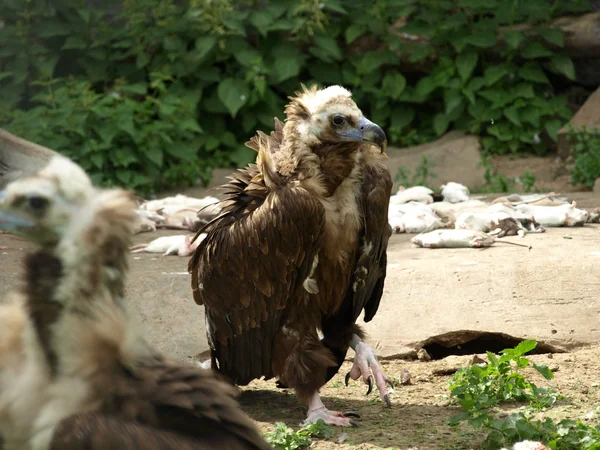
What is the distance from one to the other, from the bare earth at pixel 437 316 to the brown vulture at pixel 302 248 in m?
0.29

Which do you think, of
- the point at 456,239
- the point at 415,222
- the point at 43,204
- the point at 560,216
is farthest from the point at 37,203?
the point at 560,216

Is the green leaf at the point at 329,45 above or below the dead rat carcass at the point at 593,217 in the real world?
above

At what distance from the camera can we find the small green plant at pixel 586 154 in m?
9.39

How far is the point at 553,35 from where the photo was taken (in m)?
10.5

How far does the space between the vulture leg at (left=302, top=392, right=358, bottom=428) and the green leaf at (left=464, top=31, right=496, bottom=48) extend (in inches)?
276

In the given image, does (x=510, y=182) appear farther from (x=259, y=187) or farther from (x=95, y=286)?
(x=95, y=286)

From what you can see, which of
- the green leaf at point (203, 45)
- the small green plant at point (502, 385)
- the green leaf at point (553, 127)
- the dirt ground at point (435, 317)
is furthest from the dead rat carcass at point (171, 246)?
the green leaf at point (553, 127)

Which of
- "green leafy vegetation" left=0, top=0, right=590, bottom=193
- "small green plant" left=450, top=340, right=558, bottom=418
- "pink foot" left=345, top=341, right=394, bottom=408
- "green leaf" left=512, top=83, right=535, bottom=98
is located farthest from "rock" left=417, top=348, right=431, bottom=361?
"green leaf" left=512, top=83, right=535, bottom=98

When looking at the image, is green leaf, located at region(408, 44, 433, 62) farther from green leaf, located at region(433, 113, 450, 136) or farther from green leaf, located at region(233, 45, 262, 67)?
green leaf, located at region(233, 45, 262, 67)

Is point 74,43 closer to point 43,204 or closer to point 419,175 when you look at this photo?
point 419,175

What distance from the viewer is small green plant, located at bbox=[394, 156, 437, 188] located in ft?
31.3

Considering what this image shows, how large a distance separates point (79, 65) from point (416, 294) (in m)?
6.80

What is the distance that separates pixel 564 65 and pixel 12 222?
364 inches

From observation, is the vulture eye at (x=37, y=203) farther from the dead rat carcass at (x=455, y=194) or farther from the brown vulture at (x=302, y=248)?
the dead rat carcass at (x=455, y=194)
